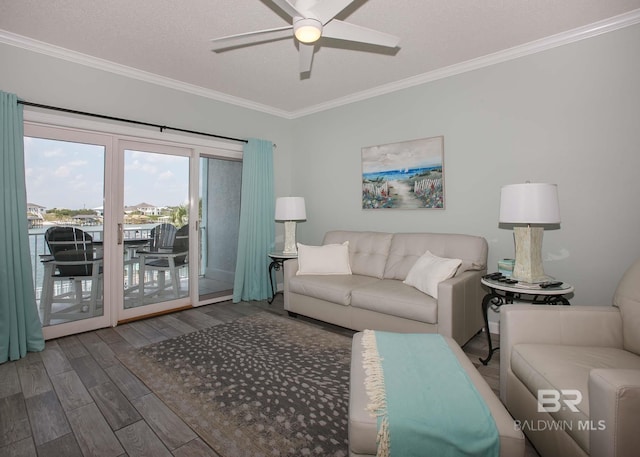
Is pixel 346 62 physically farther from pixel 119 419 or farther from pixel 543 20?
pixel 119 419

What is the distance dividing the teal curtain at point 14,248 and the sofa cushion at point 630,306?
421 centimetres

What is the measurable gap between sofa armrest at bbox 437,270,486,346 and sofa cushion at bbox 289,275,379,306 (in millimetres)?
858

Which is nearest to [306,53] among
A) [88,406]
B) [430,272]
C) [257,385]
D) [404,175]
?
[404,175]

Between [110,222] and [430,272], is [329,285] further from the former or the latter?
[110,222]

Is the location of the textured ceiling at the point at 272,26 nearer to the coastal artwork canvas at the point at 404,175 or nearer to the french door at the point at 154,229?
the coastal artwork canvas at the point at 404,175

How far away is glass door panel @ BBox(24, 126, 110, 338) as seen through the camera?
294cm

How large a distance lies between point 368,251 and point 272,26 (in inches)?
93.6

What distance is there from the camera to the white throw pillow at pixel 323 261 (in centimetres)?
354

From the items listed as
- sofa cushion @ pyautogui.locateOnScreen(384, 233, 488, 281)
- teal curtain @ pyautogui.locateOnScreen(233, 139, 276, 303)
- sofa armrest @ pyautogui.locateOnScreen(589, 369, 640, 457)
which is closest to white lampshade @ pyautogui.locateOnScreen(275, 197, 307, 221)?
teal curtain @ pyautogui.locateOnScreen(233, 139, 276, 303)

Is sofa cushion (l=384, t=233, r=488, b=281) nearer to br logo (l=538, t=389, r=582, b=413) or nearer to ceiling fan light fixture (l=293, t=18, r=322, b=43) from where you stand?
br logo (l=538, t=389, r=582, b=413)

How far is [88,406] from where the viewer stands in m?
1.97

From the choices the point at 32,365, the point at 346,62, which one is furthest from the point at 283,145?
the point at 32,365

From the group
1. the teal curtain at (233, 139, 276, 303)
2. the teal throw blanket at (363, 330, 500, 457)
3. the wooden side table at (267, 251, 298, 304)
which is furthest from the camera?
the teal curtain at (233, 139, 276, 303)

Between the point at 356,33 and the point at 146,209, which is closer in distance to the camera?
the point at 356,33
